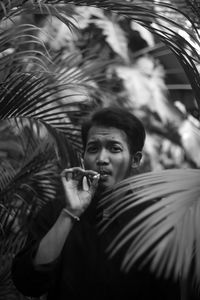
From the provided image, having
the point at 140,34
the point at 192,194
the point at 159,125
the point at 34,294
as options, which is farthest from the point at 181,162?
the point at 192,194

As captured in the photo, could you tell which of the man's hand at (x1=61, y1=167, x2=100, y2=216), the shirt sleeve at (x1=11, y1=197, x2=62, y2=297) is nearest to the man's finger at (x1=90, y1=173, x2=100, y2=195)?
the man's hand at (x1=61, y1=167, x2=100, y2=216)

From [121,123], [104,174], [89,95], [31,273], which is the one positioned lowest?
[31,273]

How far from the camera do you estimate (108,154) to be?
2.13 metres

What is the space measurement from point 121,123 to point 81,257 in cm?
50

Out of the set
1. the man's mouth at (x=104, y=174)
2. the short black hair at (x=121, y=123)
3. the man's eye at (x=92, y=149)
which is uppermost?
the short black hair at (x=121, y=123)

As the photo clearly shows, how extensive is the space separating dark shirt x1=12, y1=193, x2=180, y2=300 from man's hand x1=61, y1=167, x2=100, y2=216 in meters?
0.15

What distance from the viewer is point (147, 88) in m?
3.92

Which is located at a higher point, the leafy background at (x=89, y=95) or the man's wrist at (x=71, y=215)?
the leafy background at (x=89, y=95)

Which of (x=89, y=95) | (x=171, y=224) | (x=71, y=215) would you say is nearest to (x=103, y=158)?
(x=71, y=215)

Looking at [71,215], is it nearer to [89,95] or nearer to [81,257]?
[81,257]

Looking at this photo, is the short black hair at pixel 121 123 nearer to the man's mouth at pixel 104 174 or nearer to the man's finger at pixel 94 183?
the man's mouth at pixel 104 174

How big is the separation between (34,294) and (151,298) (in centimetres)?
37

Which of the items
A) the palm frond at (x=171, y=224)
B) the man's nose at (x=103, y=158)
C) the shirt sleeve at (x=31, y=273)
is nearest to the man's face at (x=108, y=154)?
the man's nose at (x=103, y=158)

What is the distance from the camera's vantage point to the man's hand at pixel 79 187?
1908 millimetres
